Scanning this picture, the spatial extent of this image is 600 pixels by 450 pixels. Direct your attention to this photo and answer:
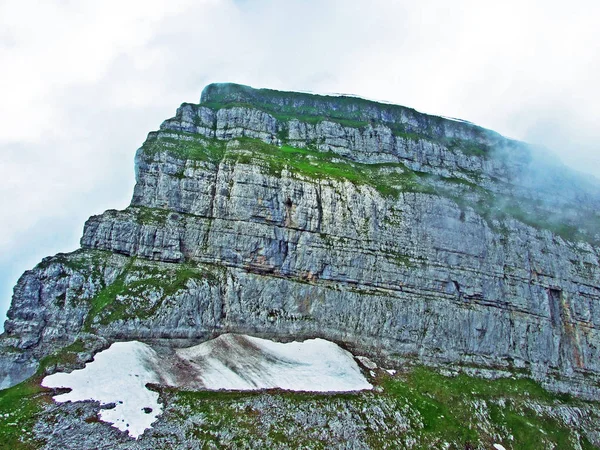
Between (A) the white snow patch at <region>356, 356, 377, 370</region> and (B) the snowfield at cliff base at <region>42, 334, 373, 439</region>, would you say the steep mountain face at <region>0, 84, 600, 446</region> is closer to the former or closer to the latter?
(A) the white snow patch at <region>356, 356, 377, 370</region>

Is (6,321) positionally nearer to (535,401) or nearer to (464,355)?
(464,355)

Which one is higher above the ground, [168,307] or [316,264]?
[316,264]

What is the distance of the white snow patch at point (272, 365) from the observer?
180 ft

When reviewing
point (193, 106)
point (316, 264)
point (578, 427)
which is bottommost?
point (578, 427)

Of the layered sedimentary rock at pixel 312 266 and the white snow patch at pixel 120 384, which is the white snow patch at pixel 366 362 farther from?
the white snow patch at pixel 120 384

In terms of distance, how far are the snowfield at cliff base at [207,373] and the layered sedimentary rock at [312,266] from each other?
304 centimetres

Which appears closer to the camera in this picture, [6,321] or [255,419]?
[255,419]

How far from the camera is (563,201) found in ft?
351

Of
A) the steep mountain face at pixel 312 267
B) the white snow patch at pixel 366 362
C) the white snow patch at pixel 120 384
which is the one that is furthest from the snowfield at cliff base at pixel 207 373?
the steep mountain face at pixel 312 267

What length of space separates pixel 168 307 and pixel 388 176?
46156mm

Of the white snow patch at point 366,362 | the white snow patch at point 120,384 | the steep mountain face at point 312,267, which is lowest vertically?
the white snow patch at point 120,384

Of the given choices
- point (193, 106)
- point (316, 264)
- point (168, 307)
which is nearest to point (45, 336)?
point (168, 307)

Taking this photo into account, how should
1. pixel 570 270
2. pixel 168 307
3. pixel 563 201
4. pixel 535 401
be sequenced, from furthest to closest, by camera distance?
pixel 563 201
pixel 570 270
pixel 535 401
pixel 168 307

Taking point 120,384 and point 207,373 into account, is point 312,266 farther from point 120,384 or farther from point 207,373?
point 120,384
